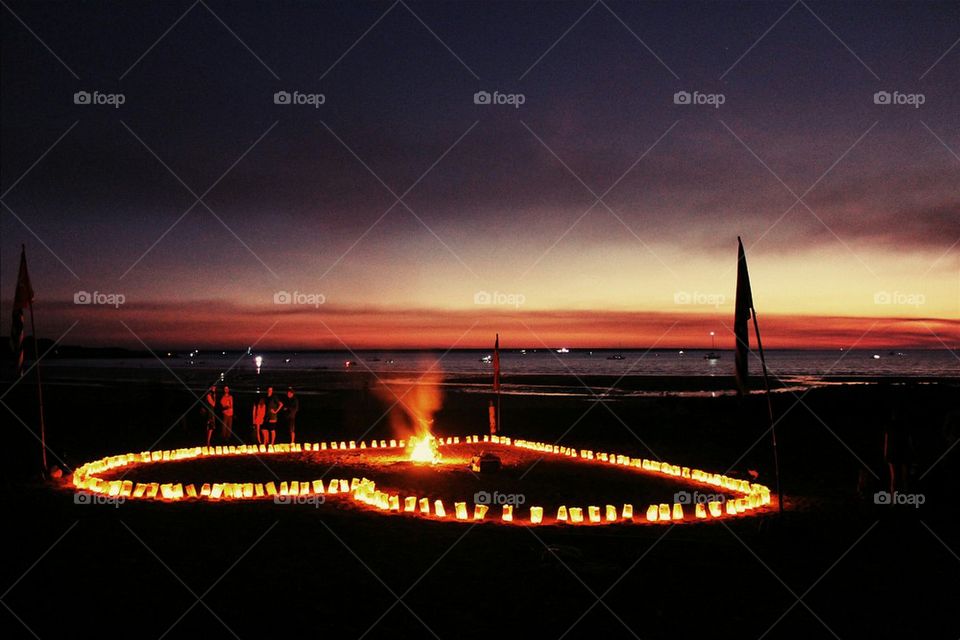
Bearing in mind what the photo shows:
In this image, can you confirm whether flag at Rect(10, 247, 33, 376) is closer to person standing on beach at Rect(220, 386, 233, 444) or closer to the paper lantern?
person standing on beach at Rect(220, 386, 233, 444)

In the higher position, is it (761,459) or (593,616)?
(761,459)

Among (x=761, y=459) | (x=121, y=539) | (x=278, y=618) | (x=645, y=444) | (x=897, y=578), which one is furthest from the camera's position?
(x=645, y=444)

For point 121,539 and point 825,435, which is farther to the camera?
point 825,435

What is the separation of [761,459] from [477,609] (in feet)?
41.9

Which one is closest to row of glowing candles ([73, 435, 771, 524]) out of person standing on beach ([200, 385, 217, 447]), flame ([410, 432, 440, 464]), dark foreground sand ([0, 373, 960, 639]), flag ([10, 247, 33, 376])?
dark foreground sand ([0, 373, 960, 639])

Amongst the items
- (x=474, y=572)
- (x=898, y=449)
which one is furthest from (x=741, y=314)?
(x=474, y=572)

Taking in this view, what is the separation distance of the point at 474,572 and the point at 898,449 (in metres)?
7.96

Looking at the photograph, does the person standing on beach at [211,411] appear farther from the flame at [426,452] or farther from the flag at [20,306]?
the flame at [426,452]

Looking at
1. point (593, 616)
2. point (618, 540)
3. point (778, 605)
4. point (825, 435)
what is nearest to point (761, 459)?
point (825, 435)

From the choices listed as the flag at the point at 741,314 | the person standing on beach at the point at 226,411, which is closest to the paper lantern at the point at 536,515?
the flag at the point at 741,314

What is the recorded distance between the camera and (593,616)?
6.88 metres

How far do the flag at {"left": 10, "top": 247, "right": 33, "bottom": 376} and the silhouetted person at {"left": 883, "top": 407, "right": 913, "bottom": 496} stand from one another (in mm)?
16149

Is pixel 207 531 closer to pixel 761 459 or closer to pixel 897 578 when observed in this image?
pixel 897 578

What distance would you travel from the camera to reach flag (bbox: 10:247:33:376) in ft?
45.2
